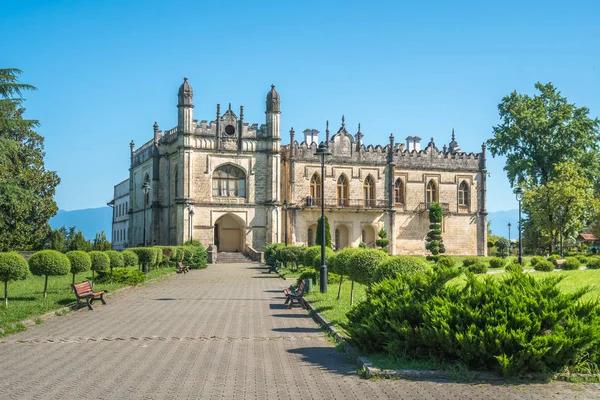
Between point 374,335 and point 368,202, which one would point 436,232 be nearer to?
point 368,202

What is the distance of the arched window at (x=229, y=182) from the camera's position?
46.3 m

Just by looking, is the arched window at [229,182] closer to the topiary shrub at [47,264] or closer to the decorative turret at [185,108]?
the decorative turret at [185,108]

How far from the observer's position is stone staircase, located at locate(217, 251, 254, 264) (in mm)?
44688

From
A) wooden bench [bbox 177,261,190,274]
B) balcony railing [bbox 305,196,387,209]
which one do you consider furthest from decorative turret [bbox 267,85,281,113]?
wooden bench [bbox 177,261,190,274]

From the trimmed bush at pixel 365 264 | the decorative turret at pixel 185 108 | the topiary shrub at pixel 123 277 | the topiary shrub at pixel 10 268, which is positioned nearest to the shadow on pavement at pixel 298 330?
the trimmed bush at pixel 365 264

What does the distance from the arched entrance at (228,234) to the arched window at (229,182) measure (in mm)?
3147

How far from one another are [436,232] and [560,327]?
134ft

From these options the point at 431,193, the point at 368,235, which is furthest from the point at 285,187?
the point at 431,193

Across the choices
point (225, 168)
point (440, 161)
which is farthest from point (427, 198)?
point (225, 168)

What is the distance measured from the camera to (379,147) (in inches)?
2004

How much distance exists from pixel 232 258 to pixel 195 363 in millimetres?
36308

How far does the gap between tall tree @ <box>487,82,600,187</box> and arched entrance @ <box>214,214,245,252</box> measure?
20.3 m

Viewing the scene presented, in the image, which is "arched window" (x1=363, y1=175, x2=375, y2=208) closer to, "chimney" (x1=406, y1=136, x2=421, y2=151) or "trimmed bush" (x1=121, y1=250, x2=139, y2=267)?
"chimney" (x1=406, y1=136, x2=421, y2=151)

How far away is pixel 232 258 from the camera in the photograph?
45.5 m
